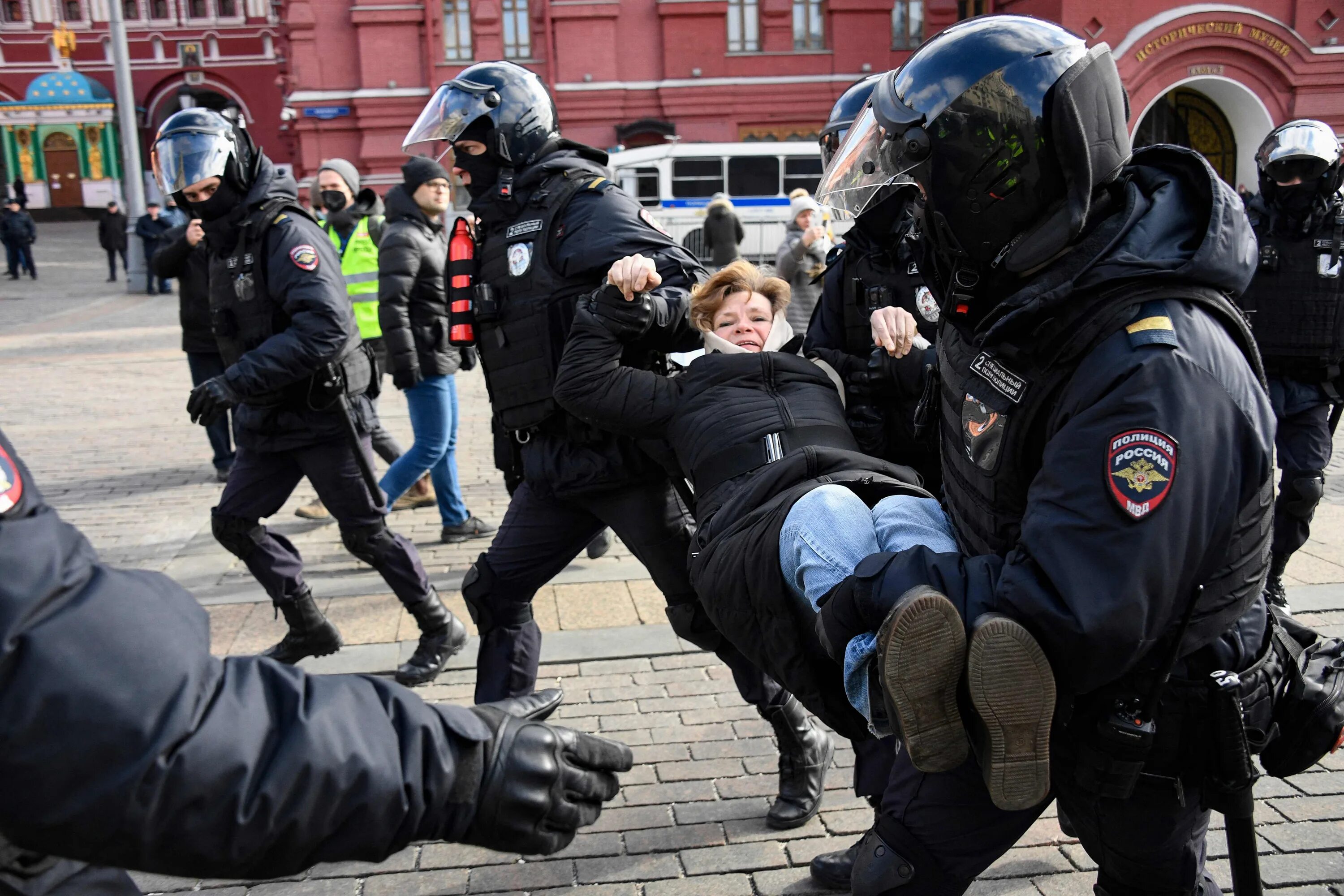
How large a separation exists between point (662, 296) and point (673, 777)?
62.7 inches

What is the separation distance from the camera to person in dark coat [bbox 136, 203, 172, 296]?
72.4 ft

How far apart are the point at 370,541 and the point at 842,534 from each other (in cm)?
308

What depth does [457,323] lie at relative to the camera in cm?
415

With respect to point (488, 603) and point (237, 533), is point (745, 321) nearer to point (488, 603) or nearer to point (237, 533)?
point (488, 603)

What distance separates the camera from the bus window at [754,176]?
73.9ft

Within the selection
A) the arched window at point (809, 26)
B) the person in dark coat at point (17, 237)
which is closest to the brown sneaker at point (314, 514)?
the arched window at point (809, 26)

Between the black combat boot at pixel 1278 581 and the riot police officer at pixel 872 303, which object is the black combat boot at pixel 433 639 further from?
the black combat boot at pixel 1278 581

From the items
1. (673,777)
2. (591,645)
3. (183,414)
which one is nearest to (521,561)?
(673,777)

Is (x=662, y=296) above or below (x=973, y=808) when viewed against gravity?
above

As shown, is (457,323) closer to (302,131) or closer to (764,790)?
(764,790)

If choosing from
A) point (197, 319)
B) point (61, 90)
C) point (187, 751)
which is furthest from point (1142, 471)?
point (61, 90)

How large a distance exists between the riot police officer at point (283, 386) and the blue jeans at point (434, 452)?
1.67m

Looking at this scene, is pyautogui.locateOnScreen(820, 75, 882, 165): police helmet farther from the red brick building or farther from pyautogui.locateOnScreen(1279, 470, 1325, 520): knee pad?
the red brick building

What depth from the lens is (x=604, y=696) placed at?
4.51 m
